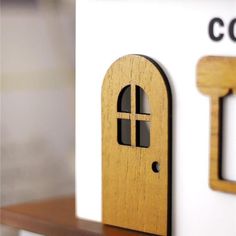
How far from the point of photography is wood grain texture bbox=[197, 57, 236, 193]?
2.66 feet

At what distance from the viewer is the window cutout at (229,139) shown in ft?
2.69

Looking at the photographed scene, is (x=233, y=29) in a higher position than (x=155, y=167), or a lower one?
higher

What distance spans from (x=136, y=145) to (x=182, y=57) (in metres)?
0.13

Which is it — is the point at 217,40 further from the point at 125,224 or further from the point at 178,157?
the point at 125,224

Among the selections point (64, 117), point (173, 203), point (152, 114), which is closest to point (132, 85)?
point (152, 114)

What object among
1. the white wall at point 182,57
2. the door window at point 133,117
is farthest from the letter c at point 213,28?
the door window at point 133,117

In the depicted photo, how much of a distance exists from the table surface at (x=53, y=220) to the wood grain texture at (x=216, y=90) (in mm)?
139

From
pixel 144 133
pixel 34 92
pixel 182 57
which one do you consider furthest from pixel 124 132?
pixel 34 92

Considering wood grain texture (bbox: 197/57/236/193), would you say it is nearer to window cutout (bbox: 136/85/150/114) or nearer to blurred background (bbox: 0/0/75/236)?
window cutout (bbox: 136/85/150/114)

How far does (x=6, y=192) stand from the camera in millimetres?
1330

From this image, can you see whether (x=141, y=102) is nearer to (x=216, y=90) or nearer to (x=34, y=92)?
(x=216, y=90)

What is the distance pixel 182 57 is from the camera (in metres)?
0.86

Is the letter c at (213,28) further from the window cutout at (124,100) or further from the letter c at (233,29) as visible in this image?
the window cutout at (124,100)

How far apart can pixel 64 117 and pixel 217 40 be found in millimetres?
580
